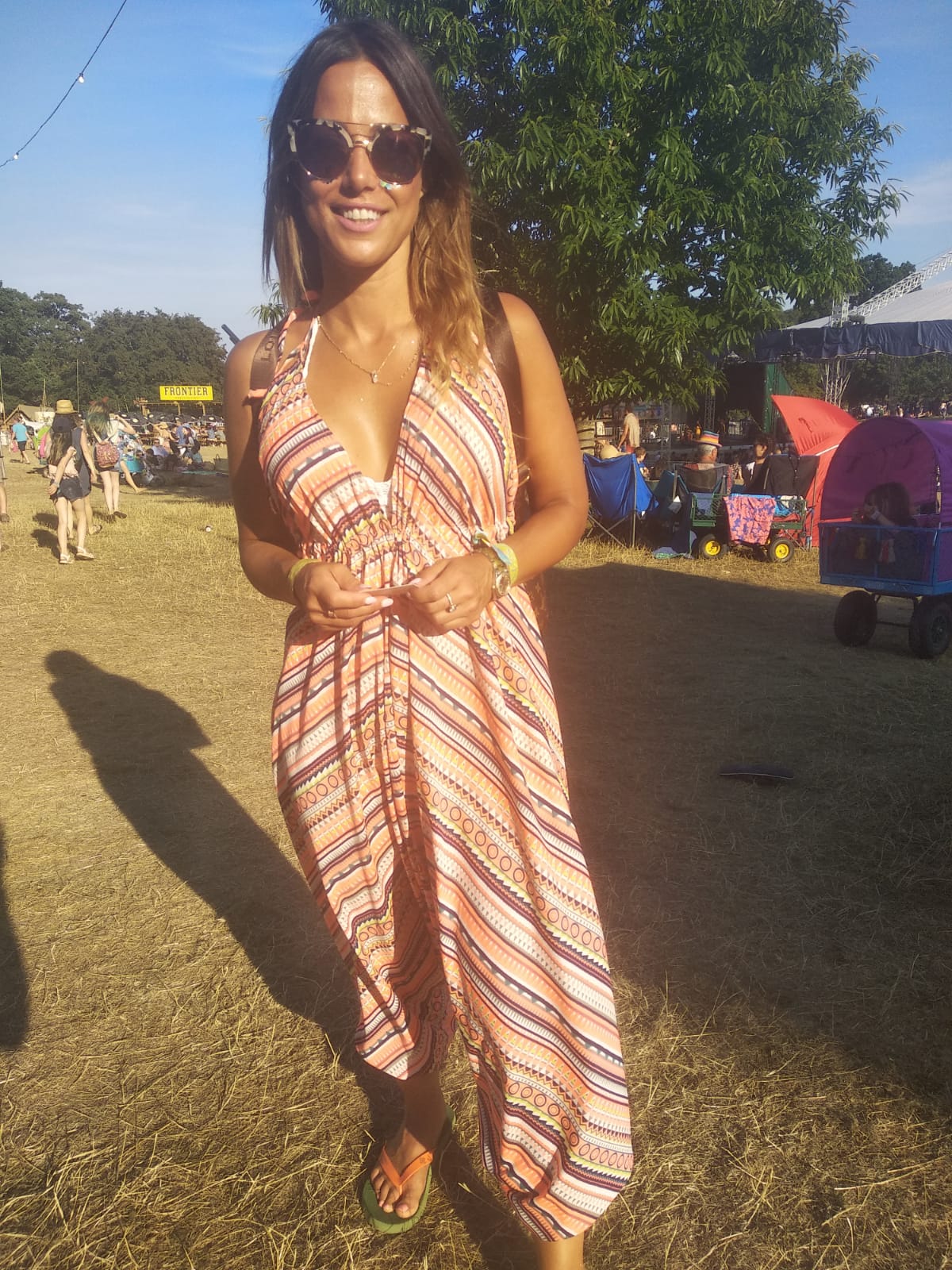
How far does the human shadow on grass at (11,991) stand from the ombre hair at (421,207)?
209 centimetres

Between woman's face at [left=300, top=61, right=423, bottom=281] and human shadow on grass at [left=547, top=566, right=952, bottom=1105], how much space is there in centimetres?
203

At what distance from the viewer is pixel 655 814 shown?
11.9 feet

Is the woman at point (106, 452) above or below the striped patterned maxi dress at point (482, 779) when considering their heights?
above

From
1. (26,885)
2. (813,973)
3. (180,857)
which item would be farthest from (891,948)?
(26,885)

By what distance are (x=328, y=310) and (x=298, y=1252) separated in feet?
5.74

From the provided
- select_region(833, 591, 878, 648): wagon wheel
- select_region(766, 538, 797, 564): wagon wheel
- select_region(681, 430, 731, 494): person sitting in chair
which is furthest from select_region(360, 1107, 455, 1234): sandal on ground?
select_region(766, 538, 797, 564): wagon wheel

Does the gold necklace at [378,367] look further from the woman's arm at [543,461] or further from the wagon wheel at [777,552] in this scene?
the wagon wheel at [777,552]

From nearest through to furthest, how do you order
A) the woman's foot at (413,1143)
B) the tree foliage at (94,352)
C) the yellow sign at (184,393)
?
1. the woman's foot at (413,1143)
2. the yellow sign at (184,393)
3. the tree foliage at (94,352)

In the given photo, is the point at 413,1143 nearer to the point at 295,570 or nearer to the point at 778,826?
the point at 295,570

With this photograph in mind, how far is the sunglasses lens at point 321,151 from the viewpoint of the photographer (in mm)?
1299

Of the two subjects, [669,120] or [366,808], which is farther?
[669,120]

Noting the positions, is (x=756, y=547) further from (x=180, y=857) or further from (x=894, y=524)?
(x=180, y=857)

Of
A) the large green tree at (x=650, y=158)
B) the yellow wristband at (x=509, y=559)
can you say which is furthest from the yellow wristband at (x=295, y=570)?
the large green tree at (x=650, y=158)

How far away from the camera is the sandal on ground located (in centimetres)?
170
